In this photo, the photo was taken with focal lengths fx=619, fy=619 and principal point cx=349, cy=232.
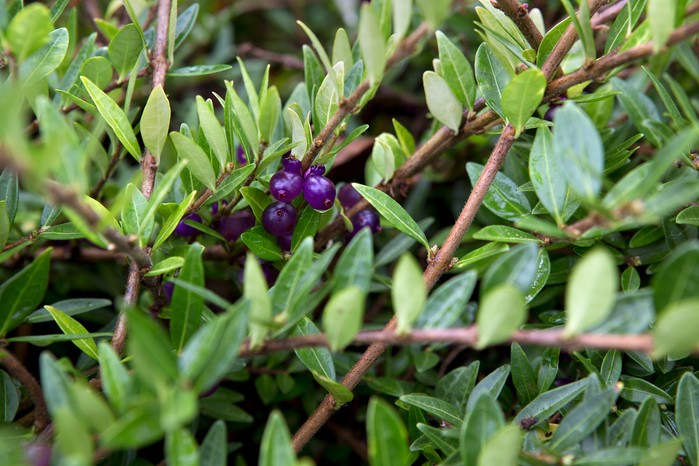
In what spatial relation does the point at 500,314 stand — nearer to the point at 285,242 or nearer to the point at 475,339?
the point at 475,339

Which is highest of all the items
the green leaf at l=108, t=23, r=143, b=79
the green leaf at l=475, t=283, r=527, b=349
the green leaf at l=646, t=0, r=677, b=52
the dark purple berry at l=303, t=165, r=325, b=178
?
the green leaf at l=646, t=0, r=677, b=52

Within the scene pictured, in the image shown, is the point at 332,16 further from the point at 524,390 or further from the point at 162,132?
the point at 524,390

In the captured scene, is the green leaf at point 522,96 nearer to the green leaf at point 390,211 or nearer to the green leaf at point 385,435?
the green leaf at point 390,211

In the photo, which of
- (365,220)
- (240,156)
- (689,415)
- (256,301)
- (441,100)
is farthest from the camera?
(240,156)

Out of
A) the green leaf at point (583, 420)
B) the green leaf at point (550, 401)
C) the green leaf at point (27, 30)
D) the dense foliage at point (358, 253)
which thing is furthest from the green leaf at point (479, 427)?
the green leaf at point (27, 30)

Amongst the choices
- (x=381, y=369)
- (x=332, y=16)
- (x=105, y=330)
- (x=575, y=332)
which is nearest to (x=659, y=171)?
(x=575, y=332)

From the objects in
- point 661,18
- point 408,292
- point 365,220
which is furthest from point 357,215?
point 661,18

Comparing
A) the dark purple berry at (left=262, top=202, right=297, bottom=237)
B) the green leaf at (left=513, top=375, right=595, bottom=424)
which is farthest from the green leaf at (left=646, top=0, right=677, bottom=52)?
the dark purple berry at (left=262, top=202, right=297, bottom=237)

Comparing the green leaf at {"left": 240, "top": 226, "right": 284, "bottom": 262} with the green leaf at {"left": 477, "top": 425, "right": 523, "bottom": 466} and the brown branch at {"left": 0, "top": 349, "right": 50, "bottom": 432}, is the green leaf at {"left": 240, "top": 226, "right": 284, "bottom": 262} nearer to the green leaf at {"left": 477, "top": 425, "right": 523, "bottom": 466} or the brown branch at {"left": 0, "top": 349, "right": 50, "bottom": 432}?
the brown branch at {"left": 0, "top": 349, "right": 50, "bottom": 432}
